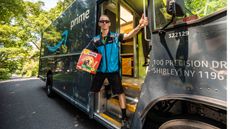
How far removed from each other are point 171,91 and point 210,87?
0.38 meters

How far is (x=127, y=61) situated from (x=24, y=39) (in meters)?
17.3

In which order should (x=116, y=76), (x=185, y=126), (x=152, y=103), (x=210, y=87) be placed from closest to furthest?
1. (x=210, y=87)
2. (x=185, y=126)
3. (x=152, y=103)
4. (x=116, y=76)

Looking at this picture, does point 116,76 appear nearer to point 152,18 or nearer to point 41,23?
point 152,18

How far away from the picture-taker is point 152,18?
191cm

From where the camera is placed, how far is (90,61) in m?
2.90

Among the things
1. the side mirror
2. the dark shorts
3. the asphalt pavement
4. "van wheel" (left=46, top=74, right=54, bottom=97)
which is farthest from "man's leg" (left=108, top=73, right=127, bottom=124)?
"van wheel" (left=46, top=74, right=54, bottom=97)

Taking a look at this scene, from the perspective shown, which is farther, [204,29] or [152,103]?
[152,103]

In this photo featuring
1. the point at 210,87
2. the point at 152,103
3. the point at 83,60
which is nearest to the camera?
the point at 210,87

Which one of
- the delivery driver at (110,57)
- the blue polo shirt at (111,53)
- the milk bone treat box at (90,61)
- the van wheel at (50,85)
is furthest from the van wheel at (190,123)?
the van wheel at (50,85)

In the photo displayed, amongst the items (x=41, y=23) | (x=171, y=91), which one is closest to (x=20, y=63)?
(x=41, y=23)

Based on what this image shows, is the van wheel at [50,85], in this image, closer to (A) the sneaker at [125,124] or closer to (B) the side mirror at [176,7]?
(A) the sneaker at [125,124]

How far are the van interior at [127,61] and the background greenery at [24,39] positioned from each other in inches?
549

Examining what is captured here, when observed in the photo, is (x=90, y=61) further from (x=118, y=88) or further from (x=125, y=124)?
(x=125, y=124)

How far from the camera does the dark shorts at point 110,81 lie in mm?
2778
